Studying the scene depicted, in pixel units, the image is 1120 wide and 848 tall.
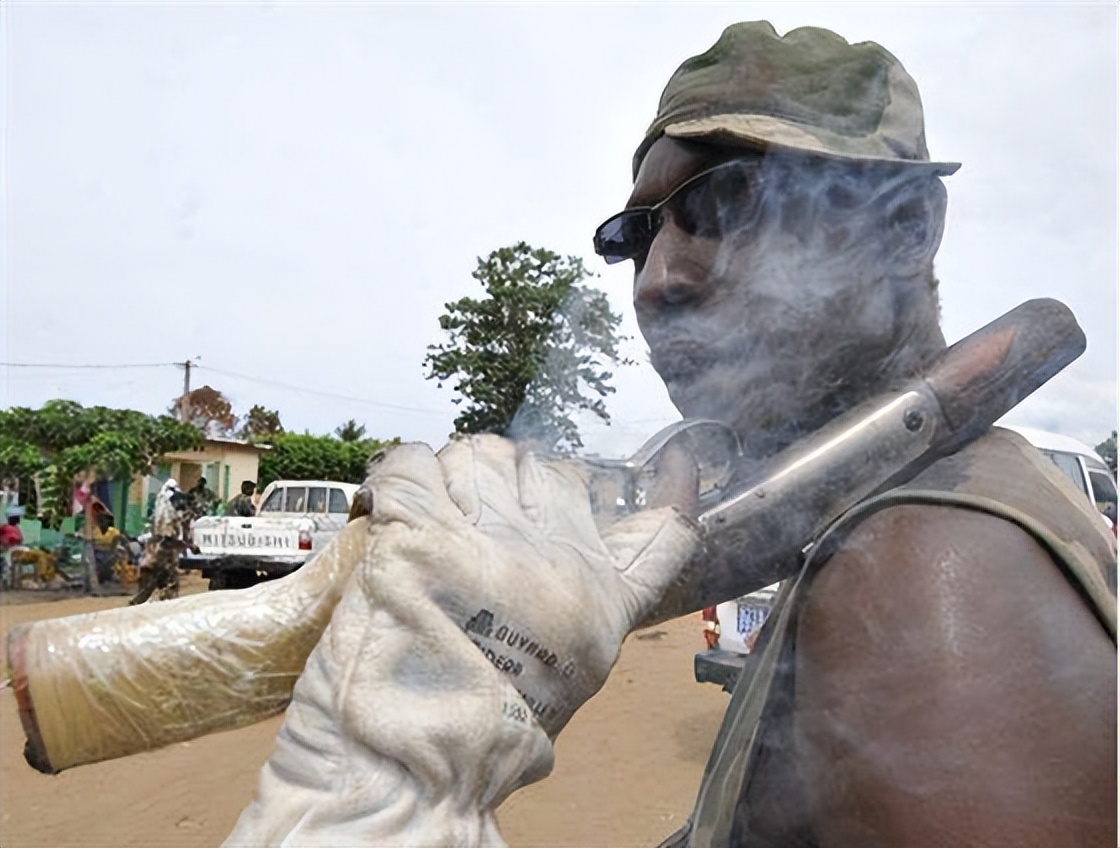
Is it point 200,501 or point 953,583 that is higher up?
point 200,501

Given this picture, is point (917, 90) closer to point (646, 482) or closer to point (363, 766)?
point (646, 482)

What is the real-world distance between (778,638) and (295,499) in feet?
40.8

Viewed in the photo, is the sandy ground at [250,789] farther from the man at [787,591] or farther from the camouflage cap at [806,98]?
the camouflage cap at [806,98]

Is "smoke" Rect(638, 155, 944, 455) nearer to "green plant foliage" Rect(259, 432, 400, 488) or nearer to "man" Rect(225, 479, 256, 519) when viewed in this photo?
"man" Rect(225, 479, 256, 519)

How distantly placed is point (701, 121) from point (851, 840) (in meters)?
0.89

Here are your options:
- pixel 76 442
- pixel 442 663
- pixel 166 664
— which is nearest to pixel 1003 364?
pixel 442 663

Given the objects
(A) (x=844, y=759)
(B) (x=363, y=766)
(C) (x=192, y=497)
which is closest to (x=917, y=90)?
(A) (x=844, y=759)

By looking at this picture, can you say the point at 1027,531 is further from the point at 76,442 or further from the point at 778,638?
the point at 76,442

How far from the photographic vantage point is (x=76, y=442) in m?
16.3

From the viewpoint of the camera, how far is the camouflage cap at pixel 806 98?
118 cm

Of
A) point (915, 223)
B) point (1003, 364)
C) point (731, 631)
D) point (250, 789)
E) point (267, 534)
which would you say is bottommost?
point (250, 789)

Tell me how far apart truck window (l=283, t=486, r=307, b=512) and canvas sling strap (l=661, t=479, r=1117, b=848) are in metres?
11.9

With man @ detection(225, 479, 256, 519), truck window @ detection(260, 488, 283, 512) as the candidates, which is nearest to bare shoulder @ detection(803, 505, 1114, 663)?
man @ detection(225, 479, 256, 519)

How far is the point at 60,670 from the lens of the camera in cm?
84
